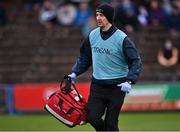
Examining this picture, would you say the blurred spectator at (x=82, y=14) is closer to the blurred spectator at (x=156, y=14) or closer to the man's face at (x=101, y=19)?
the blurred spectator at (x=156, y=14)

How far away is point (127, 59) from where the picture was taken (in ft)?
35.3

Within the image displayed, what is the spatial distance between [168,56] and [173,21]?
54.4 inches

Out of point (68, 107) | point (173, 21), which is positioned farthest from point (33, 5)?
point (68, 107)

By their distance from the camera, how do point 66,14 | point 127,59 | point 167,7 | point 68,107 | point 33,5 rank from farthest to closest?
point 33,5
point 66,14
point 167,7
point 68,107
point 127,59

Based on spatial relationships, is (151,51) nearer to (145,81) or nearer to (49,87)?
(145,81)

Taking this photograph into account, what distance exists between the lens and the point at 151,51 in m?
23.1

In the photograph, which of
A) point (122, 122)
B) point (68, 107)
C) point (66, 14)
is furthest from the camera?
point (66, 14)

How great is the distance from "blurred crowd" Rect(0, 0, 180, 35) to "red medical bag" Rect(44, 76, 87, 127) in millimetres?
10917

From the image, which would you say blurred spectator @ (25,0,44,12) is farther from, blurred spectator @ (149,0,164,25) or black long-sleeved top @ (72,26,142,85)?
black long-sleeved top @ (72,26,142,85)

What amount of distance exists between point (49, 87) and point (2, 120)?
8.57 feet

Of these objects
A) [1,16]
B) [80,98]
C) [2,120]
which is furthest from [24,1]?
[80,98]

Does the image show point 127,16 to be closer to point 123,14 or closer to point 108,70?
point 123,14

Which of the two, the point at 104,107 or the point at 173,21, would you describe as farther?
the point at 173,21

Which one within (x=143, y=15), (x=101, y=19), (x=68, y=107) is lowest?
(x=143, y=15)
